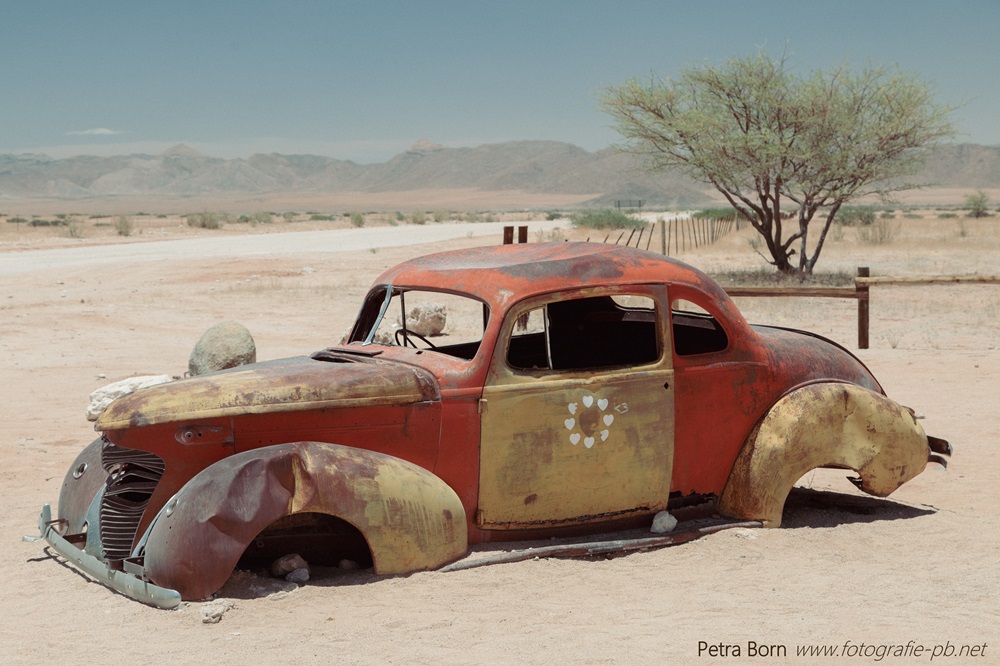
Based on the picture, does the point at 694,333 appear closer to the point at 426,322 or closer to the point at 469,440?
the point at 469,440

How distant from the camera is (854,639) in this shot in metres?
4.04

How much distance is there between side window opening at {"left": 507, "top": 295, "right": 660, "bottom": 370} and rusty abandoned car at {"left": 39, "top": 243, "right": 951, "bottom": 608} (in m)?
0.03

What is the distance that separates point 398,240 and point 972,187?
14755cm

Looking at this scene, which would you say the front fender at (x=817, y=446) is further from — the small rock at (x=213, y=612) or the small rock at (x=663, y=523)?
the small rock at (x=213, y=612)

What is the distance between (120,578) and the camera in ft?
14.2

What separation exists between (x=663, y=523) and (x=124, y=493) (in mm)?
2687

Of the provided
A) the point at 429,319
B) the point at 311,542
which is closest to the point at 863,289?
the point at 429,319

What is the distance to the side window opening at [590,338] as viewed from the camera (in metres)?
6.00

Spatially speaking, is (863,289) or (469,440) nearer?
(469,440)

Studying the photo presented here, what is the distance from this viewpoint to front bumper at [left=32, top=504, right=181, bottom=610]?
4176 mm

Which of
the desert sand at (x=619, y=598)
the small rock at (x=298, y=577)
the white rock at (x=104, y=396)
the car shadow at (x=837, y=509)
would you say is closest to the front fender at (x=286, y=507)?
the desert sand at (x=619, y=598)

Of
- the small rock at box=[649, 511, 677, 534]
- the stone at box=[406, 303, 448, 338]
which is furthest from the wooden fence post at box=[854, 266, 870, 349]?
the small rock at box=[649, 511, 677, 534]

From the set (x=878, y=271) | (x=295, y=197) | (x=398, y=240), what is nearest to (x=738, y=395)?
(x=878, y=271)

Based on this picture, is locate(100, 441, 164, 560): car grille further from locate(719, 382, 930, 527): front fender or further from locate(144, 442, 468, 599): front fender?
locate(719, 382, 930, 527): front fender
